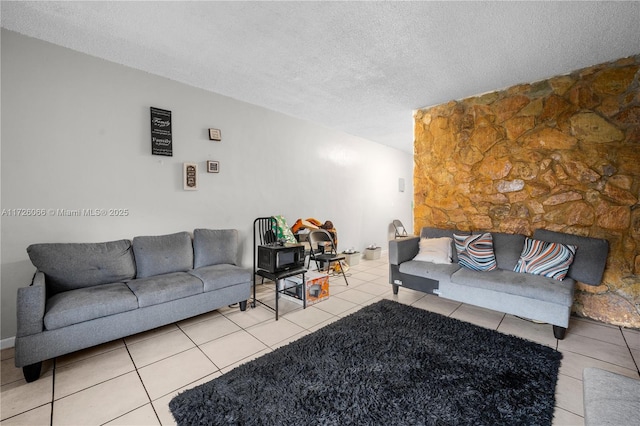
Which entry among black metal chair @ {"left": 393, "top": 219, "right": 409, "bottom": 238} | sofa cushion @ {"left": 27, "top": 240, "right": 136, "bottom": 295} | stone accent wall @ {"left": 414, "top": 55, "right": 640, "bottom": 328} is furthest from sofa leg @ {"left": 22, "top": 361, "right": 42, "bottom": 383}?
black metal chair @ {"left": 393, "top": 219, "right": 409, "bottom": 238}

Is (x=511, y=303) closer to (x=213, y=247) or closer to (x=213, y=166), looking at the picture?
(x=213, y=247)

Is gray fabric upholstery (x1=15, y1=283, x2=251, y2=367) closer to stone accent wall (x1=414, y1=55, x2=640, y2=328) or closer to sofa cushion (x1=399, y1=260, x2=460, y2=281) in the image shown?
sofa cushion (x1=399, y1=260, x2=460, y2=281)

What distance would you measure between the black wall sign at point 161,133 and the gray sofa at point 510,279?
10.0ft

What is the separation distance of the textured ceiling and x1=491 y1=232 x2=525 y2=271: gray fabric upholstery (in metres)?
1.91

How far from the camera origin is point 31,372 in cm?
193

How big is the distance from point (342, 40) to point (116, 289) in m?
3.03

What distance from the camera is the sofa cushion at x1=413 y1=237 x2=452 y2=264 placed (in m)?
3.48

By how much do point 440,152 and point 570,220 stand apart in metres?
1.76

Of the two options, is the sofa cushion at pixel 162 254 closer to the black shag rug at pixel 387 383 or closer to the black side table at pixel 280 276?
the black side table at pixel 280 276

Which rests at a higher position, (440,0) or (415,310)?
(440,0)

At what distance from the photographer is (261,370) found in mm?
2021

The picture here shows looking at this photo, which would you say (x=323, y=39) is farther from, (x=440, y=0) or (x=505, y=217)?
(x=505, y=217)

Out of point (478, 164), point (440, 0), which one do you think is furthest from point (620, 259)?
point (440, 0)

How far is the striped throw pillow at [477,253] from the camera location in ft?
10.3
